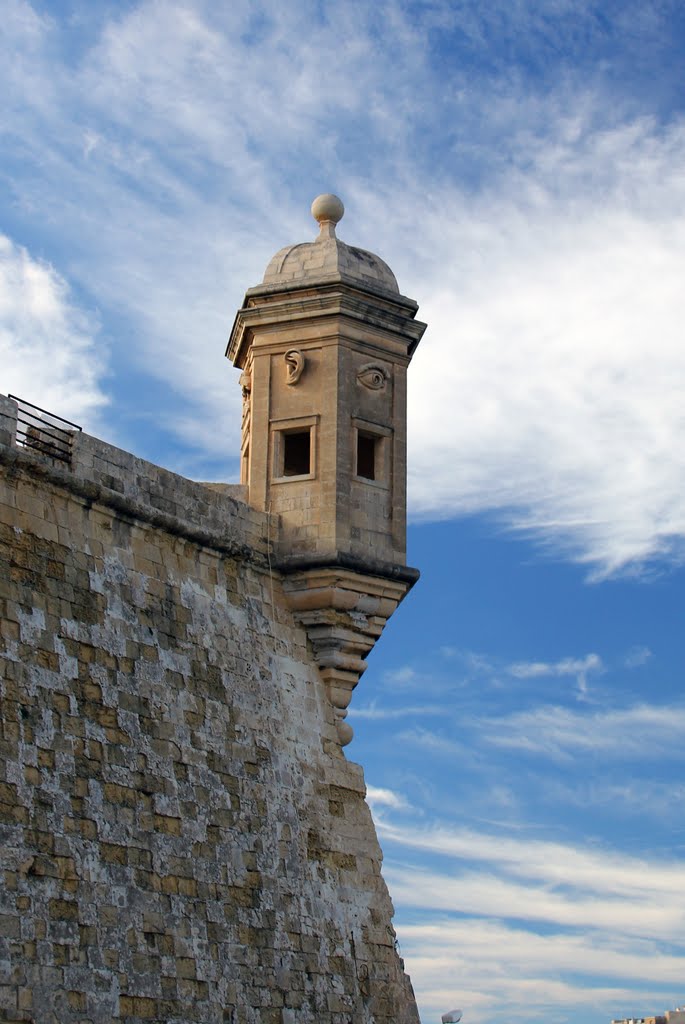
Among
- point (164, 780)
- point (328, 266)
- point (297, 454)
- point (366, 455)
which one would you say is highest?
point (328, 266)

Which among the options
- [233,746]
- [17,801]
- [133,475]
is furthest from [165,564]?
[17,801]

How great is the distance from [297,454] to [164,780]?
5.65 m

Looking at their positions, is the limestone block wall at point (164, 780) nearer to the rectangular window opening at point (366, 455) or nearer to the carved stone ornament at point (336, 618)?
the carved stone ornament at point (336, 618)

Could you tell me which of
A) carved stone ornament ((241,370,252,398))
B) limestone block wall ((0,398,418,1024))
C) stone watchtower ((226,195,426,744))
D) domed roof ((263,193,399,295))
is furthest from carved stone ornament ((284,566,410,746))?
domed roof ((263,193,399,295))

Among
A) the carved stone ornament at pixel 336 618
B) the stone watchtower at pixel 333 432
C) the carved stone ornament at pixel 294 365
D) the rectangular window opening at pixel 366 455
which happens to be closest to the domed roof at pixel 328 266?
the stone watchtower at pixel 333 432

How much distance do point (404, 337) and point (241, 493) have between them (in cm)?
262

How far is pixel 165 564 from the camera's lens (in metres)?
15.6

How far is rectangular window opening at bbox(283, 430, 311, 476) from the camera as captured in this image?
18.6 m

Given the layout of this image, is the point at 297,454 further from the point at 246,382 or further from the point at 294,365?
the point at 294,365

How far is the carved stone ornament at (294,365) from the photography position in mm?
17828

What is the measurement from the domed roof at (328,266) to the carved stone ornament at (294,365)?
76cm

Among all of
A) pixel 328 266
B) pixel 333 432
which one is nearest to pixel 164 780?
pixel 333 432

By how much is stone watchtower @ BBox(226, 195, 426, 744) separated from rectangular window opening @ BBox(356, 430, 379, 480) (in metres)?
0.01

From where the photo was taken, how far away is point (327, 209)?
19.0 metres
